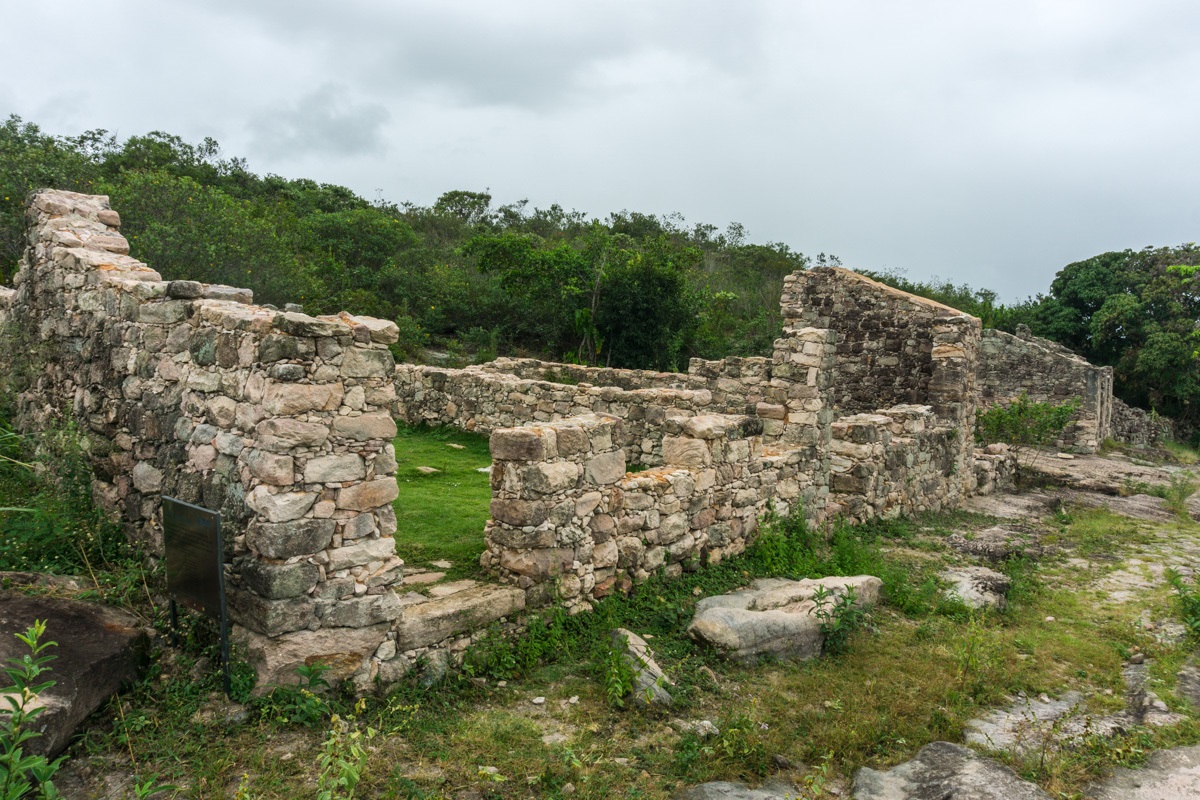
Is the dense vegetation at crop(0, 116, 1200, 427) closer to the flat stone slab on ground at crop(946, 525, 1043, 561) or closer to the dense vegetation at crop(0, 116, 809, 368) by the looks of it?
the dense vegetation at crop(0, 116, 809, 368)

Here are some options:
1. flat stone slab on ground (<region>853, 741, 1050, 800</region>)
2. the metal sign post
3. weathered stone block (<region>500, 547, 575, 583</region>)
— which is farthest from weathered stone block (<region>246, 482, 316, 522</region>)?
flat stone slab on ground (<region>853, 741, 1050, 800</region>)

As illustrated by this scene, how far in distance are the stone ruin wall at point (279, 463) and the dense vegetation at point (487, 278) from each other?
34.4 ft

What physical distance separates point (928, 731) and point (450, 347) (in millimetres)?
20952

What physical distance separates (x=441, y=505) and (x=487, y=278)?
21358 mm

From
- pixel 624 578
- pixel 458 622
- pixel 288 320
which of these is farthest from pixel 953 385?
pixel 288 320

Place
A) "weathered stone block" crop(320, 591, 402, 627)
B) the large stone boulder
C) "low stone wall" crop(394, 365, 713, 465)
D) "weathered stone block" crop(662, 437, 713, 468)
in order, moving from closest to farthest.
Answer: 1. "weathered stone block" crop(320, 591, 402, 627)
2. the large stone boulder
3. "weathered stone block" crop(662, 437, 713, 468)
4. "low stone wall" crop(394, 365, 713, 465)

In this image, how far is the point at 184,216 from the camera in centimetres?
1612

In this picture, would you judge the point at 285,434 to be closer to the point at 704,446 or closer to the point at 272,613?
the point at 272,613

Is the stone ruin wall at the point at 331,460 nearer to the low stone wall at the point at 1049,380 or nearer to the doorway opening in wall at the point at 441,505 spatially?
the doorway opening in wall at the point at 441,505

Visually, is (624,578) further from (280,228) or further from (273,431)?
(280,228)

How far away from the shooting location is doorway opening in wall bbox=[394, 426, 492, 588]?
675cm

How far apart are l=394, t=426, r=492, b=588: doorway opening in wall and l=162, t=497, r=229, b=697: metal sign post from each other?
166 centimetres


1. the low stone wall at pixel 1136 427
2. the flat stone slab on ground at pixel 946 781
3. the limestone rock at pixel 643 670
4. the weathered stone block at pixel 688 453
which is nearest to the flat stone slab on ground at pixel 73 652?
the limestone rock at pixel 643 670

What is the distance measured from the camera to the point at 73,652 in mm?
4531
